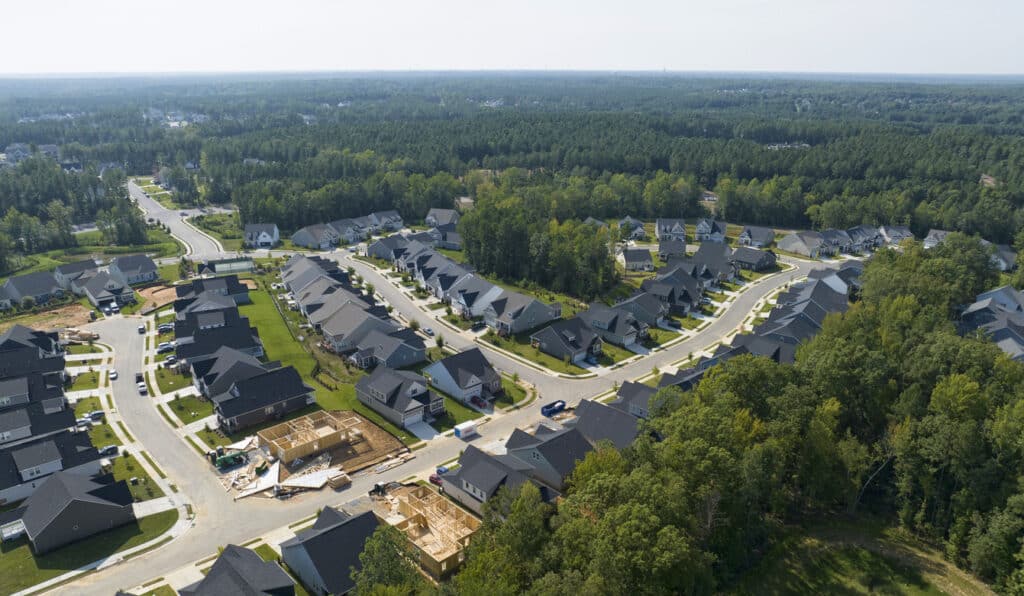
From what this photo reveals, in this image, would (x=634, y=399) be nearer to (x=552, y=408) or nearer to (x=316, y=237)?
(x=552, y=408)

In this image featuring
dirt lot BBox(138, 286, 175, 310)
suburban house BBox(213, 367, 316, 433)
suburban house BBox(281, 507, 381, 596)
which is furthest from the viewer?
dirt lot BBox(138, 286, 175, 310)

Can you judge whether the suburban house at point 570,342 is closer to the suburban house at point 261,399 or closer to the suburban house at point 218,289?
the suburban house at point 261,399

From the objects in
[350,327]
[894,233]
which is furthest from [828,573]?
[894,233]

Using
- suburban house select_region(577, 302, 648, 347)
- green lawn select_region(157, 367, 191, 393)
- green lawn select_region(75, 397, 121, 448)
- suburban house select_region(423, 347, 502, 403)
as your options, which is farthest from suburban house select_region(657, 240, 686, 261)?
green lawn select_region(75, 397, 121, 448)

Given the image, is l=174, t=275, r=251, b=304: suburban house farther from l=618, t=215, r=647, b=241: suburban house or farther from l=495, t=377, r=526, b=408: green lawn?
l=618, t=215, r=647, b=241: suburban house

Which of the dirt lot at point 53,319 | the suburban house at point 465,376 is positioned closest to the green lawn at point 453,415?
the suburban house at point 465,376

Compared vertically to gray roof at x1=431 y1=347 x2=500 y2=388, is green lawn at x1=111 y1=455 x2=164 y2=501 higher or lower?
lower
